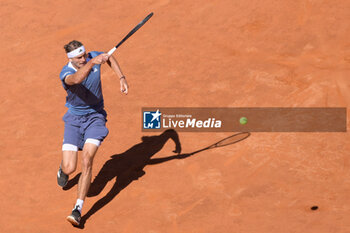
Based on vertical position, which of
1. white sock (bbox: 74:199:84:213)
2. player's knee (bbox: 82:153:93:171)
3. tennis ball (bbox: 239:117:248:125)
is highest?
tennis ball (bbox: 239:117:248:125)

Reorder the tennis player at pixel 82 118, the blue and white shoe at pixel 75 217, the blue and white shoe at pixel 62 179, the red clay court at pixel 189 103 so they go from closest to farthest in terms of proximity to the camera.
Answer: the blue and white shoe at pixel 75 217 < the tennis player at pixel 82 118 < the red clay court at pixel 189 103 < the blue and white shoe at pixel 62 179

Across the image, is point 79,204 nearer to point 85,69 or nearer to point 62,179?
point 62,179

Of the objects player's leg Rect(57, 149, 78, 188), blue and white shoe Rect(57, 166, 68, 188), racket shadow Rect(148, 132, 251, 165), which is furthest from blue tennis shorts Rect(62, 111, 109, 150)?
racket shadow Rect(148, 132, 251, 165)

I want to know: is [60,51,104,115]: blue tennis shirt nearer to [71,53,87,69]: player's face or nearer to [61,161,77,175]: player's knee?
[71,53,87,69]: player's face

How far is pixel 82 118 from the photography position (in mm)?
9797

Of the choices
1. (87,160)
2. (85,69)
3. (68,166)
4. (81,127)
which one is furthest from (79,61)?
(68,166)

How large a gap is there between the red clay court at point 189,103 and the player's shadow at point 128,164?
5 cm

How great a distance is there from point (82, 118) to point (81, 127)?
0.14 meters

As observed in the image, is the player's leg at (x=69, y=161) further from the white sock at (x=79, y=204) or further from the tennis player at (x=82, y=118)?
the white sock at (x=79, y=204)

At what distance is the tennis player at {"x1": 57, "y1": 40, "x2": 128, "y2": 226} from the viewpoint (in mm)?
9336

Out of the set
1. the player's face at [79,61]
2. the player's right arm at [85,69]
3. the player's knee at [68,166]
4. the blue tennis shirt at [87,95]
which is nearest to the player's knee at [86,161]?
the player's knee at [68,166]

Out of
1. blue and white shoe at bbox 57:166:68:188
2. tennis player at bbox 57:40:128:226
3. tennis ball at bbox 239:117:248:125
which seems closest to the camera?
tennis player at bbox 57:40:128:226

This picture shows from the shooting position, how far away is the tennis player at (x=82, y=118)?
934 cm

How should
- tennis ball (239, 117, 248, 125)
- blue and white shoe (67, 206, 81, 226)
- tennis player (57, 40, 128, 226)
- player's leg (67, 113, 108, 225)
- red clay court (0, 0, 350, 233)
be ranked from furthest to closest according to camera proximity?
1. tennis ball (239, 117, 248, 125)
2. red clay court (0, 0, 350, 233)
3. tennis player (57, 40, 128, 226)
4. player's leg (67, 113, 108, 225)
5. blue and white shoe (67, 206, 81, 226)
